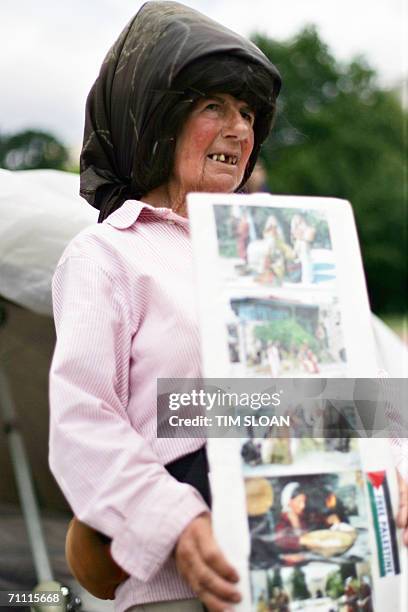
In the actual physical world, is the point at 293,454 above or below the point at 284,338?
below

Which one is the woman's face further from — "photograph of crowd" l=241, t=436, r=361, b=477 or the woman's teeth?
"photograph of crowd" l=241, t=436, r=361, b=477

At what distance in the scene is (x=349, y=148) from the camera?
87.0ft

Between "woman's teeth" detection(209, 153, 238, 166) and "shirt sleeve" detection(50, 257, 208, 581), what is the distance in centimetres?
29

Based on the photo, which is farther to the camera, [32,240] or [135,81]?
[32,240]

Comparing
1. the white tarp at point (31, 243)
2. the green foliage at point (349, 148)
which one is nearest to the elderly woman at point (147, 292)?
the white tarp at point (31, 243)

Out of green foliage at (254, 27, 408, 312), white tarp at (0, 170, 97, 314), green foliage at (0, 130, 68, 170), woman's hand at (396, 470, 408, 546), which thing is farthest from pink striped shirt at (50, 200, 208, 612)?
green foliage at (0, 130, 68, 170)

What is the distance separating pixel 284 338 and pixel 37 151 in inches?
1080

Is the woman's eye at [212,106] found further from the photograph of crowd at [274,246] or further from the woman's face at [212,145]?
the photograph of crowd at [274,246]

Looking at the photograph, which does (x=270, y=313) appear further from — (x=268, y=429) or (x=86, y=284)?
(x=86, y=284)

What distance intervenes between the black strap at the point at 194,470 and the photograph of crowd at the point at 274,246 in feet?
0.81

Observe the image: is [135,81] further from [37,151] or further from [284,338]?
[37,151]

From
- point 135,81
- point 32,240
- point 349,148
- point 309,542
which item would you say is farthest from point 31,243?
point 349,148

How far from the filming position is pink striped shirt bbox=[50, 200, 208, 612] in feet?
3.27

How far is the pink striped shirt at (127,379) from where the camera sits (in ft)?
3.27
